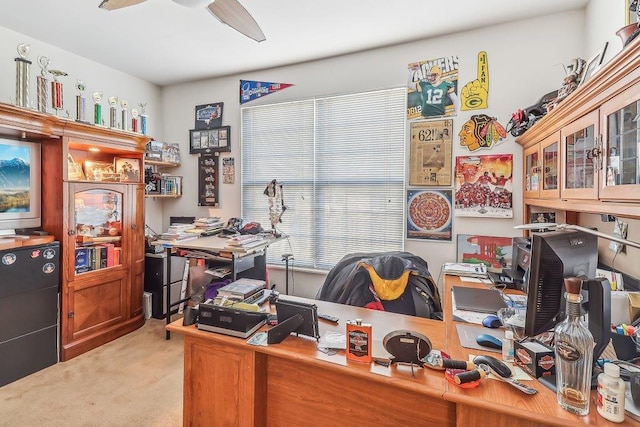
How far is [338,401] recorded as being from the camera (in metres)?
1.25

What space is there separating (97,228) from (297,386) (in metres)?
2.68

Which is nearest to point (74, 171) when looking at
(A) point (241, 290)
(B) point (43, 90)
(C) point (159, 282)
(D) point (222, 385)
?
(B) point (43, 90)

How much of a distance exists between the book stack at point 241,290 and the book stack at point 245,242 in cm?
85

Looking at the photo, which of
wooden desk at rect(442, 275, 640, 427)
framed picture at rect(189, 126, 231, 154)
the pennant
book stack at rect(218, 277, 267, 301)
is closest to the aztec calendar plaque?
book stack at rect(218, 277, 267, 301)

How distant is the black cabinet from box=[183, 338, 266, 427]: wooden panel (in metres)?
1.78

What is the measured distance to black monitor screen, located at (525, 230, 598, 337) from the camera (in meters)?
1.13

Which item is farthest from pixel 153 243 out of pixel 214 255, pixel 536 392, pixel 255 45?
pixel 536 392

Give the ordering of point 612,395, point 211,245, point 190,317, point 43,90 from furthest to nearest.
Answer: point 211,245
point 43,90
point 190,317
point 612,395

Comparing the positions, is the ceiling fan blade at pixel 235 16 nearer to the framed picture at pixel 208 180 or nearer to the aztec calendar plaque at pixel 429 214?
the aztec calendar plaque at pixel 429 214

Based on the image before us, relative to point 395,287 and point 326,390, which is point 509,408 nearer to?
point 326,390

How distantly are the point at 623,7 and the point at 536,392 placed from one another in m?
2.23

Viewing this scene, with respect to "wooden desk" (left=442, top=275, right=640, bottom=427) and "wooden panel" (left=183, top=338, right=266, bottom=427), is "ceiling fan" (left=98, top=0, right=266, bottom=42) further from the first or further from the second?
"wooden desk" (left=442, top=275, right=640, bottom=427)

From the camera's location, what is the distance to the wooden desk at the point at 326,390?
983 mm

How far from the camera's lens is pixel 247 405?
1322 mm
